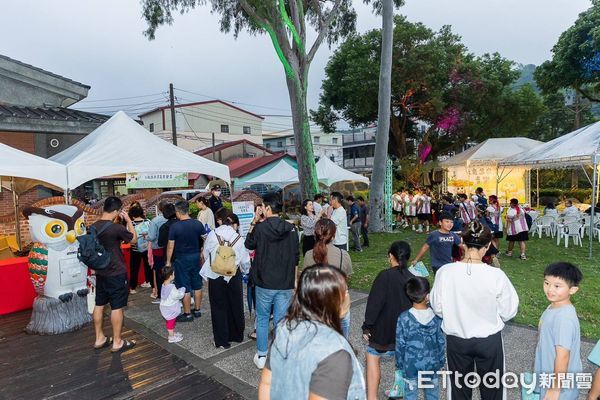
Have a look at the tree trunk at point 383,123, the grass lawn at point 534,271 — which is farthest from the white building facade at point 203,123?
the grass lawn at point 534,271

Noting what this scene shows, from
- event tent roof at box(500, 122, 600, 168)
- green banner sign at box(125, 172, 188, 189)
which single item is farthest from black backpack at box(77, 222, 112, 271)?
event tent roof at box(500, 122, 600, 168)

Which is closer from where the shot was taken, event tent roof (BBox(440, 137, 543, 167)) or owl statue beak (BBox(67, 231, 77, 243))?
owl statue beak (BBox(67, 231, 77, 243))

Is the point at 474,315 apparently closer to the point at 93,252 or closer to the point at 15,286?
the point at 93,252

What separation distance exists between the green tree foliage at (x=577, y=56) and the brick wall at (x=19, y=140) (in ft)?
63.1

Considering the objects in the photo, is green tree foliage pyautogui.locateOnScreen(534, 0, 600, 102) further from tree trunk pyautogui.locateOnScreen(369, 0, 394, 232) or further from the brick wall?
Result: the brick wall

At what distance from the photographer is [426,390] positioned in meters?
2.83

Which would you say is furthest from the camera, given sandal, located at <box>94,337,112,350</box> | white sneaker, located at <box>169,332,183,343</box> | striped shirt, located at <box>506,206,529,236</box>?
striped shirt, located at <box>506,206,529,236</box>

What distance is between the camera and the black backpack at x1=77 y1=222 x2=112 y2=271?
4204 mm

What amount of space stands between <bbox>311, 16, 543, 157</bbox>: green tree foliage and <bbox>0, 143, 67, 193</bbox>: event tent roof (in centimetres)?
1838

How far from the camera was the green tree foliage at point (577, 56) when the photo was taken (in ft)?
52.2

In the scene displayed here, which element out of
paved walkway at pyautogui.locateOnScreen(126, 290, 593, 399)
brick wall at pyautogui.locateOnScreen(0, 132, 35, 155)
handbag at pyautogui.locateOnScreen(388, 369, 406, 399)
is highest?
brick wall at pyautogui.locateOnScreen(0, 132, 35, 155)

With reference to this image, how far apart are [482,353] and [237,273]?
2.86 meters

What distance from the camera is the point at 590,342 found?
4.44 metres

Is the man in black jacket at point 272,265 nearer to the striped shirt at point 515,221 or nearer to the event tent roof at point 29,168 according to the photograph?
the event tent roof at point 29,168
